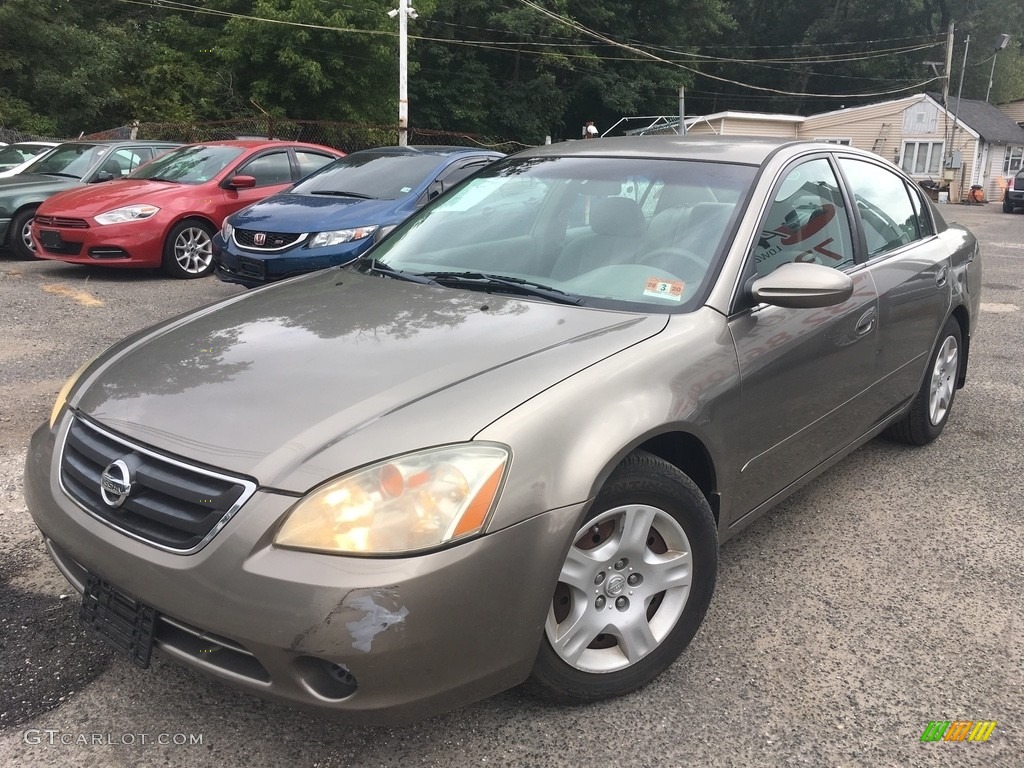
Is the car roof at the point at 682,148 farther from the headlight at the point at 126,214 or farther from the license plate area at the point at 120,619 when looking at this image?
the headlight at the point at 126,214

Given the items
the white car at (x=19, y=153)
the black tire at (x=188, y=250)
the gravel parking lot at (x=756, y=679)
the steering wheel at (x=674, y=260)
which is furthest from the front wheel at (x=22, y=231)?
the steering wheel at (x=674, y=260)

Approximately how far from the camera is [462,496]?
73.6 inches

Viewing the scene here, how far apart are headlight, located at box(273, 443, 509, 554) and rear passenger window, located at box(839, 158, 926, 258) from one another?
2.41 m

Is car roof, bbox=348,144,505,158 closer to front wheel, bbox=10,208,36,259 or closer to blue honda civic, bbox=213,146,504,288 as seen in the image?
blue honda civic, bbox=213,146,504,288

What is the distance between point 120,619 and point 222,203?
7.67 metres

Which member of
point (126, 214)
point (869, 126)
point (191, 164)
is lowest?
point (126, 214)

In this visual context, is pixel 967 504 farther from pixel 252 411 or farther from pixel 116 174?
pixel 116 174

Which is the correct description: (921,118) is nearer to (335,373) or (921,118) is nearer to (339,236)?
(339,236)

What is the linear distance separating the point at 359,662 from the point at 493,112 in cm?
4206

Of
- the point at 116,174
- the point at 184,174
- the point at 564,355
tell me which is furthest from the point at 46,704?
the point at 116,174

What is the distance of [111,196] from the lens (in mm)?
8578

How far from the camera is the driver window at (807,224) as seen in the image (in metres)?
→ 2.95

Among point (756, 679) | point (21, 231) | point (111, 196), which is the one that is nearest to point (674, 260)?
point (756, 679)

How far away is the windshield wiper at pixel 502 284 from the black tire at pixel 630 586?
2.30 feet
